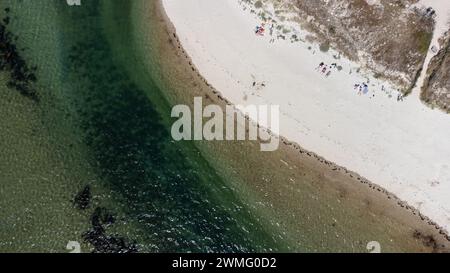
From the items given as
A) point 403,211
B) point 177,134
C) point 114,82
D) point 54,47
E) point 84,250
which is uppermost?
point 54,47

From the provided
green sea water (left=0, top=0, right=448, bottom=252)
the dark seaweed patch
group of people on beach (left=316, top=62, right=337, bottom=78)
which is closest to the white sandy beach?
group of people on beach (left=316, top=62, right=337, bottom=78)

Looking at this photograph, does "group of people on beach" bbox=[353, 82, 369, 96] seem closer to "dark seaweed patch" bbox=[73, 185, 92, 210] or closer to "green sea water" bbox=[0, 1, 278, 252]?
"green sea water" bbox=[0, 1, 278, 252]

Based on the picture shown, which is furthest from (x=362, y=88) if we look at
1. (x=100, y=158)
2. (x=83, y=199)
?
(x=83, y=199)

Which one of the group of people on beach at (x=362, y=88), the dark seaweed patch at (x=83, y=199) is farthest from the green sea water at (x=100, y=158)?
the group of people on beach at (x=362, y=88)

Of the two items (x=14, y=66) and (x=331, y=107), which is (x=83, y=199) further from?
(x=331, y=107)

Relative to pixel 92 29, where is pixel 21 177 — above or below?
below

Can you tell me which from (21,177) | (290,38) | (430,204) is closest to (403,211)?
(430,204)

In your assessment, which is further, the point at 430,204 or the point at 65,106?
the point at 65,106

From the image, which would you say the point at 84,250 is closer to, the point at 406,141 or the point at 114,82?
the point at 114,82
